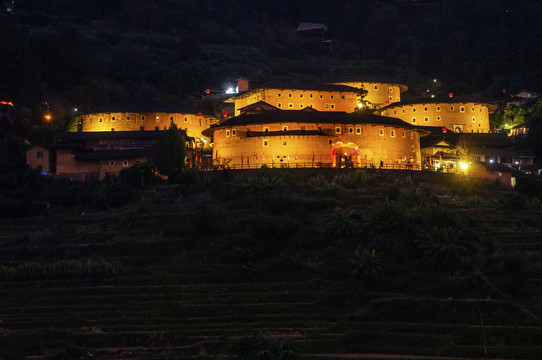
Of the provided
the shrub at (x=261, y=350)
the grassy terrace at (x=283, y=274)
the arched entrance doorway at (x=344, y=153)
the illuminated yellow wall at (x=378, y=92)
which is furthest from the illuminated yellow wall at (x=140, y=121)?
the shrub at (x=261, y=350)

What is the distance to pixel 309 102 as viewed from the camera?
78.3 metres

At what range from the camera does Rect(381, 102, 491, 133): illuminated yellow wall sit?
263 feet

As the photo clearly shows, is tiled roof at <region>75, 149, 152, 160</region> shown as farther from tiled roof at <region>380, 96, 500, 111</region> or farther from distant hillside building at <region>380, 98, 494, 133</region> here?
distant hillside building at <region>380, 98, 494, 133</region>

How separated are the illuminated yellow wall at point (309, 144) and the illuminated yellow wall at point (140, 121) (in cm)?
1367

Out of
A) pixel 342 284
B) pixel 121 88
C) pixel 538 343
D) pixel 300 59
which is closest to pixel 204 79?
pixel 121 88

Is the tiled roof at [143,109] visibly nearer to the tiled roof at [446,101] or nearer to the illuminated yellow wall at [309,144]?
the illuminated yellow wall at [309,144]

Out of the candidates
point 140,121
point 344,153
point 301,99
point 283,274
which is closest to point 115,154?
point 140,121

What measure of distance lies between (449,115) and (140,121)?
36.0m

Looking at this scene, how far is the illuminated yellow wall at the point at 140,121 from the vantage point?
76000mm

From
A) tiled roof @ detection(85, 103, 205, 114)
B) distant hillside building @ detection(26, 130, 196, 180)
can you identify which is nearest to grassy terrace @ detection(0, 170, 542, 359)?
distant hillside building @ detection(26, 130, 196, 180)

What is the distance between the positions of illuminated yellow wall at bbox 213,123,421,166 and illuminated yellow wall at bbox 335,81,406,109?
24415 mm

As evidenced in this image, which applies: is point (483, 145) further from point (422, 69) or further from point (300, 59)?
point (300, 59)

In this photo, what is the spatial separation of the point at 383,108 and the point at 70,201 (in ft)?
137

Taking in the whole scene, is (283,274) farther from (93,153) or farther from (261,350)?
(93,153)
